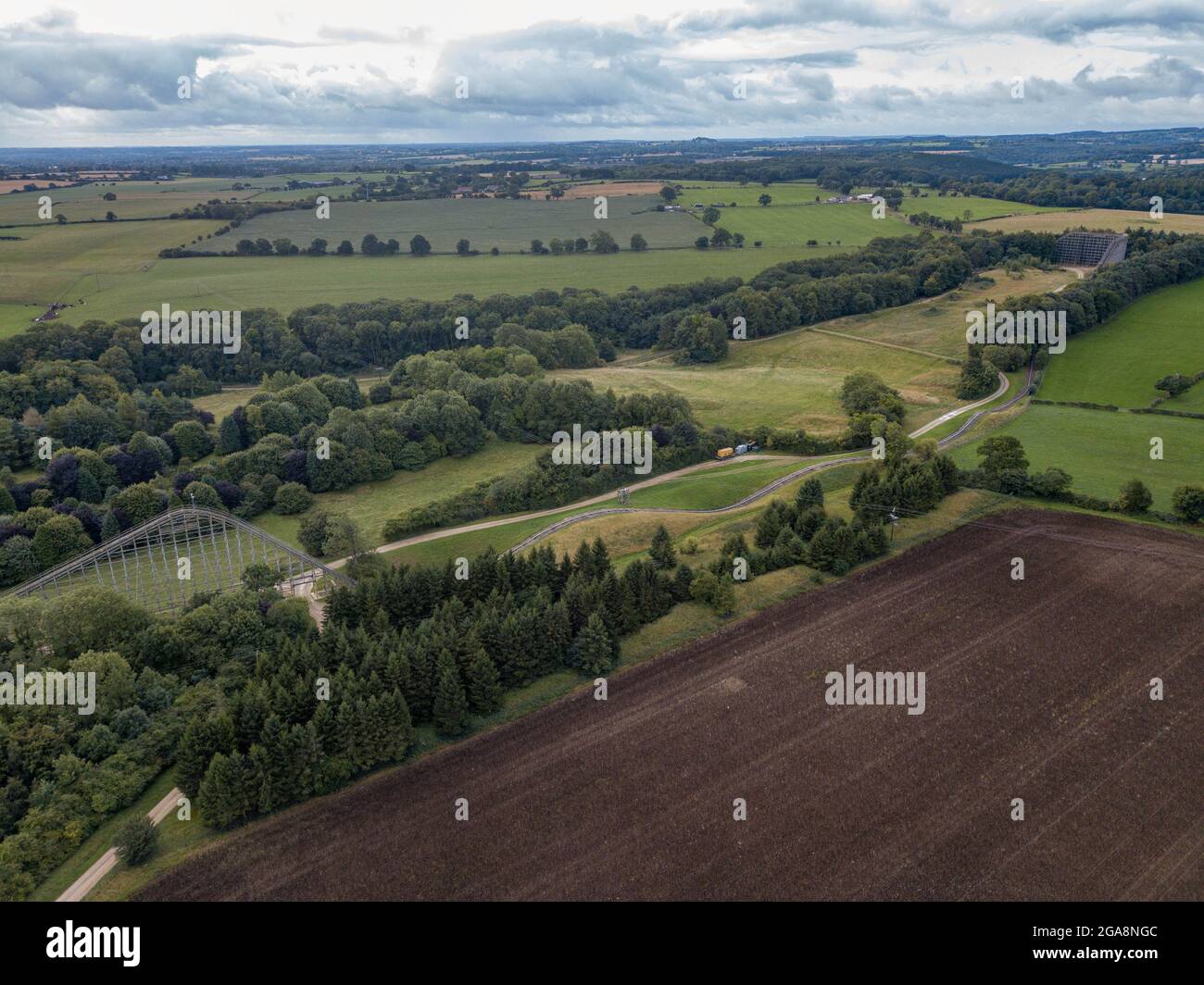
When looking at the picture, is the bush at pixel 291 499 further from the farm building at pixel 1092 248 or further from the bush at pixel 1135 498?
the farm building at pixel 1092 248

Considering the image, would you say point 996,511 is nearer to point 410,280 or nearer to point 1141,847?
point 1141,847

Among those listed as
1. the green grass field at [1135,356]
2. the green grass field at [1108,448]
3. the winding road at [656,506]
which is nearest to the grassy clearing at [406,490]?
the winding road at [656,506]

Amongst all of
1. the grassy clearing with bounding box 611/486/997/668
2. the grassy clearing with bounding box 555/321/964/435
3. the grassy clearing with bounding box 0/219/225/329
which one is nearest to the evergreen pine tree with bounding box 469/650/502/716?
the grassy clearing with bounding box 611/486/997/668

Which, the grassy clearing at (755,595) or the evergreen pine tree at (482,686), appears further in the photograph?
the grassy clearing at (755,595)

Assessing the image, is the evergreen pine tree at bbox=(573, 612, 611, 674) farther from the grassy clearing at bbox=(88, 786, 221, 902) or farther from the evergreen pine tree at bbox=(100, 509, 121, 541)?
the evergreen pine tree at bbox=(100, 509, 121, 541)

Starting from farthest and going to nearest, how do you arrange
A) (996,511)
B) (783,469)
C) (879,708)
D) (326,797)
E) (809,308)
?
(809,308) < (783,469) < (996,511) < (879,708) < (326,797)

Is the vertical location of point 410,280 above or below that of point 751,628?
above
